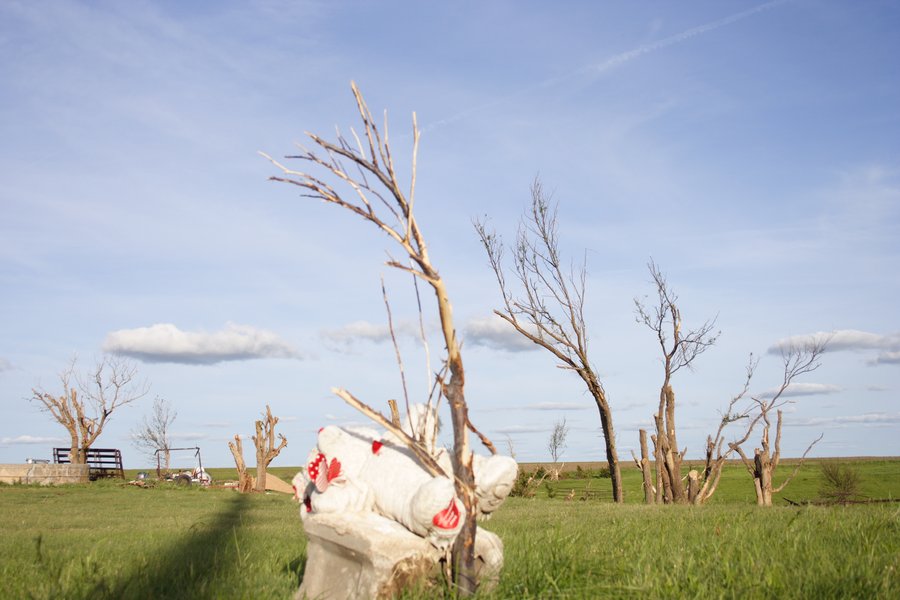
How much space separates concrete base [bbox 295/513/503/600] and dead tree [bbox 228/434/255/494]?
83.5 feet

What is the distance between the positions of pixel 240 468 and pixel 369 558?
2725 centimetres

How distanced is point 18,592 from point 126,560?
1.73 metres

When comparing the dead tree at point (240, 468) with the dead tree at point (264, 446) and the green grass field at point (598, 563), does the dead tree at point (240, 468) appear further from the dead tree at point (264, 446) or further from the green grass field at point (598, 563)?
the green grass field at point (598, 563)

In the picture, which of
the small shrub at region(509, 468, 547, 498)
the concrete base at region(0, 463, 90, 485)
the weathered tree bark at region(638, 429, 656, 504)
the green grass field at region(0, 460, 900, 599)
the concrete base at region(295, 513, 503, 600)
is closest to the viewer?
the concrete base at region(295, 513, 503, 600)

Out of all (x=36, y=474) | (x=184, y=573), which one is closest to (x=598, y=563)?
(x=184, y=573)

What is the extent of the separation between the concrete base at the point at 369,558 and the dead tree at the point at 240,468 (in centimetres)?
2546

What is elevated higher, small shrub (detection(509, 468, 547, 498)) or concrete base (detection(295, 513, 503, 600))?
concrete base (detection(295, 513, 503, 600))

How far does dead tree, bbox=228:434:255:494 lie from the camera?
29062 mm

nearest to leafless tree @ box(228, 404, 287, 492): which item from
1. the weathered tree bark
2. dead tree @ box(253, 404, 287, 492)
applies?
dead tree @ box(253, 404, 287, 492)

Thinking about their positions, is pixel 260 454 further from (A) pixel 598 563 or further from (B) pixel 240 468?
(A) pixel 598 563

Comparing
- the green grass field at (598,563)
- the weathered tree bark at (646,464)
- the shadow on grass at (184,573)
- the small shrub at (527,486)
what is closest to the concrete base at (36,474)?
the small shrub at (527,486)

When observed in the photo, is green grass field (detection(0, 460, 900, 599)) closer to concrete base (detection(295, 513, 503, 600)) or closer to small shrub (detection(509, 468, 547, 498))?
concrete base (detection(295, 513, 503, 600))

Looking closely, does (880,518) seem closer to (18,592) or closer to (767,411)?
(18,592)

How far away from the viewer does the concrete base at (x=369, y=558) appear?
4.03 m
